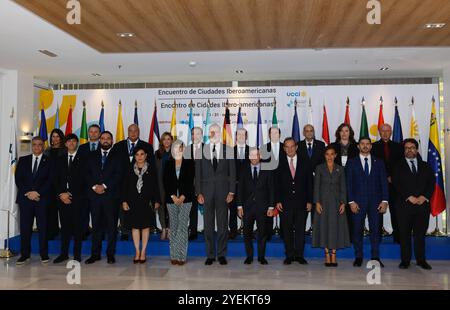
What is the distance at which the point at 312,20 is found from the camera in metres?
4.61

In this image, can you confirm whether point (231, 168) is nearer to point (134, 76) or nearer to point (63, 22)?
point (63, 22)

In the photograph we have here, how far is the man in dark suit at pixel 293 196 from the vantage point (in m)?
5.45

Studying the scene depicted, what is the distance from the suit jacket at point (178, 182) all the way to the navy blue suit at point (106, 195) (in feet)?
2.31

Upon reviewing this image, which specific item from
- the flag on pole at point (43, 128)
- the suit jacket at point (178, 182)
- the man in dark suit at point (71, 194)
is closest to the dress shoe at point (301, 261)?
the suit jacket at point (178, 182)

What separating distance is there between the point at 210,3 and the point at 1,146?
16.1 ft

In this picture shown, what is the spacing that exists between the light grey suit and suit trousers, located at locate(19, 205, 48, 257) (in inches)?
87.2

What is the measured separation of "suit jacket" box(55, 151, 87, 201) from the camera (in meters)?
5.68

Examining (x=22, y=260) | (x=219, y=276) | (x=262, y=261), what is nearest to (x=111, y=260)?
(x=22, y=260)

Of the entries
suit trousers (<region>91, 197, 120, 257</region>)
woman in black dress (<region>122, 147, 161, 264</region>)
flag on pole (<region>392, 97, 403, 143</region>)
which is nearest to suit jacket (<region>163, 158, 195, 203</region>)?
woman in black dress (<region>122, 147, 161, 264</region>)

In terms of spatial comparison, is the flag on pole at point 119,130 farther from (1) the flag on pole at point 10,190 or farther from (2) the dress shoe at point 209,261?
(2) the dress shoe at point 209,261

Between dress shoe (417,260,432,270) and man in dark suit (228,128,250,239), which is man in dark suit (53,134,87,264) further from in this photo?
dress shoe (417,260,432,270)

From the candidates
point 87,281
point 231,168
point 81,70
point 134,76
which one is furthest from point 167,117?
point 87,281

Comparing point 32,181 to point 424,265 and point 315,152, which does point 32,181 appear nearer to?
point 315,152

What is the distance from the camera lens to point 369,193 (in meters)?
5.37
